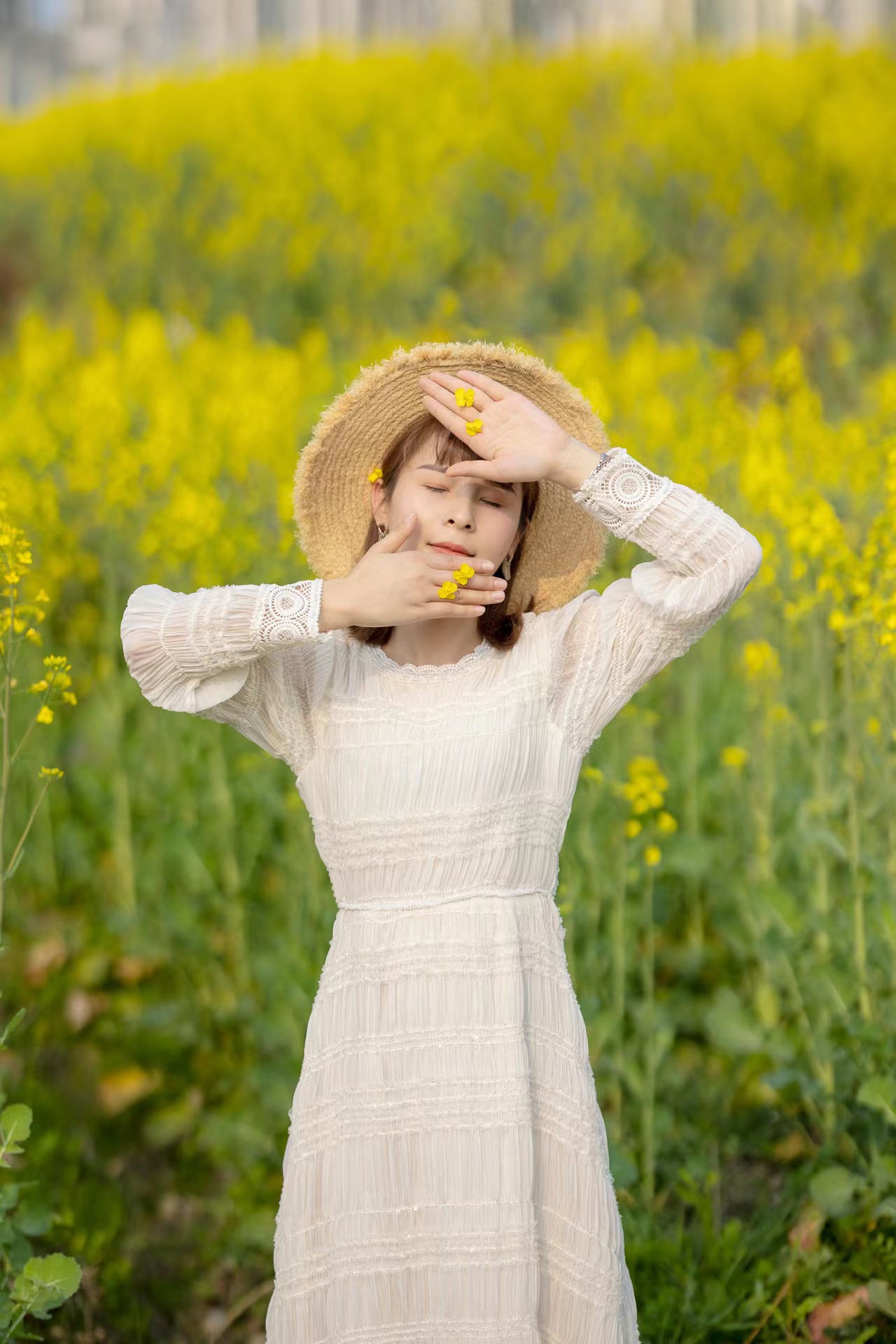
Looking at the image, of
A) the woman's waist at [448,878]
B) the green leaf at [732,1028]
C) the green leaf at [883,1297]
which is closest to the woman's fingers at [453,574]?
the woman's waist at [448,878]

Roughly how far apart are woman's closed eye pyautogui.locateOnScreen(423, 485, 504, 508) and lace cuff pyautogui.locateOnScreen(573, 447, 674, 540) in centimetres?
8

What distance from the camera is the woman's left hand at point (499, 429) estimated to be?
60.9 inches

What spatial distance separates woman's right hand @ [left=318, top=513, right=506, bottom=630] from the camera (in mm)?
1524

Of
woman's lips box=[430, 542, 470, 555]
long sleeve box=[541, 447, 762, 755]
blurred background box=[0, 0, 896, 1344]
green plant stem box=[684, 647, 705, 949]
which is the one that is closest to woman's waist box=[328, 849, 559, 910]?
long sleeve box=[541, 447, 762, 755]

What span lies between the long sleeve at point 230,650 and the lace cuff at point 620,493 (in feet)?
0.92

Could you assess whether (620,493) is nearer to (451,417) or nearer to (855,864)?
(451,417)

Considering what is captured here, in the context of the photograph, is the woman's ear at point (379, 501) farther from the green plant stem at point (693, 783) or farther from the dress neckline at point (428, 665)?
the green plant stem at point (693, 783)

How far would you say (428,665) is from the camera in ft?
5.51

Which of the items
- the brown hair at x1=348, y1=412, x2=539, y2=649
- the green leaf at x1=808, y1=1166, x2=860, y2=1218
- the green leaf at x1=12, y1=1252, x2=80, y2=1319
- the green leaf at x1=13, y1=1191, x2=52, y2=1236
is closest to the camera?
the brown hair at x1=348, y1=412, x2=539, y2=649

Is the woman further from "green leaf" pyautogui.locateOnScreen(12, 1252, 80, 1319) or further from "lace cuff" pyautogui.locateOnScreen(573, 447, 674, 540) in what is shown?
"green leaf" pyautogui.locateOnScreen(12, 1252, 80, 1319)

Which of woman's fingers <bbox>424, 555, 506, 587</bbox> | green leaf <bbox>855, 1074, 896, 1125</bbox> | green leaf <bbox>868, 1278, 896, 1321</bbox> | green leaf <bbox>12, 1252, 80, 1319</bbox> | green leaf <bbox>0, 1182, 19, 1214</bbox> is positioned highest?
woman's fingers <bbox>424, 555, 506, 587</bbox>

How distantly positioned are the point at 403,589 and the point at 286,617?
0.12m

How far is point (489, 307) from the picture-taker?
8.91 meters

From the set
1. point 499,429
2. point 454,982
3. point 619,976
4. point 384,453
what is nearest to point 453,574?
point 499,429
